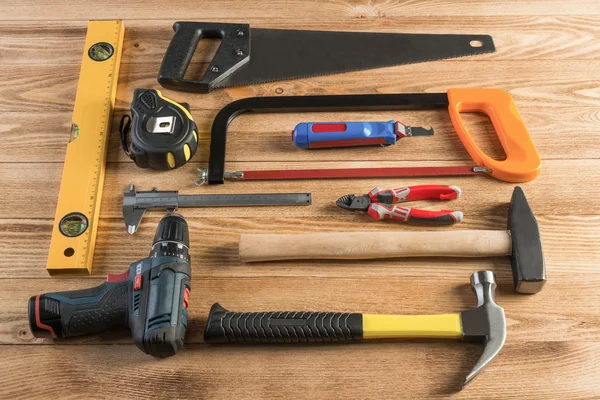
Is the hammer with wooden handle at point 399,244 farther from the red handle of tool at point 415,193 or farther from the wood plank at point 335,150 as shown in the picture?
the wood plank at point 335,150

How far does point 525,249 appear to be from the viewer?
183cm

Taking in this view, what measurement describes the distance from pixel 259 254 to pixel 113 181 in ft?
2.00

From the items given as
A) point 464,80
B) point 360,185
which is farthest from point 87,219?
point 464,80

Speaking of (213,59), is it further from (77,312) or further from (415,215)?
(77,312)

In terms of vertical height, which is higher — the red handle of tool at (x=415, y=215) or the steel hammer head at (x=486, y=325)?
the red handle of tool at (x=415, y=215)

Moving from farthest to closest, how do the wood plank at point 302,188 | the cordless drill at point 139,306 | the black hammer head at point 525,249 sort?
the wood plank at point 302,188 → the black hammer head at point 525,249 → the cordless drill at point 139,306

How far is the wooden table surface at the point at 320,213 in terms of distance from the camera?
173 centimetres

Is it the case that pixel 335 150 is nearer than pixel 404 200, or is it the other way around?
pixel 404 200

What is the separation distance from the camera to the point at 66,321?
1724 millimetres

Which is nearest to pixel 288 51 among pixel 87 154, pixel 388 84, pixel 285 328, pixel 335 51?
pixel 335 51

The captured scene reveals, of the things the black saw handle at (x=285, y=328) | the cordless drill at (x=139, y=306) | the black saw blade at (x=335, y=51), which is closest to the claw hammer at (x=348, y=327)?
the black saw handle at (x=285, y=328)

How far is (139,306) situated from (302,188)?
658 mm

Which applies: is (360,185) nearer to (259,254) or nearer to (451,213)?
(451,213)

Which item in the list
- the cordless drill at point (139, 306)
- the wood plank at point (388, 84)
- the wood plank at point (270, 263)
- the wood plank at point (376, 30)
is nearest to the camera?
the cordless drill at point (139, 306)
